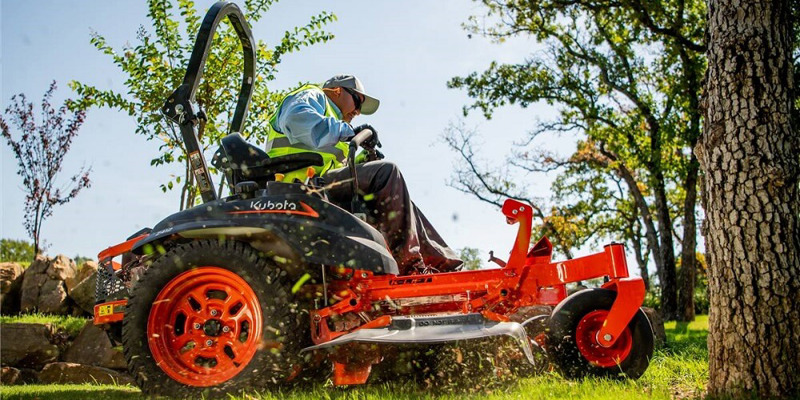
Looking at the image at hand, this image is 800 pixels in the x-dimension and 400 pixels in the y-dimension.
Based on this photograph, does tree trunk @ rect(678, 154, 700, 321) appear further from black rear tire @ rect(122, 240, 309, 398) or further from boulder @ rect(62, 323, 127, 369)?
black rear tire @ rect(122, 240, 309, 398)

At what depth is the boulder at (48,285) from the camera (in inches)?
449

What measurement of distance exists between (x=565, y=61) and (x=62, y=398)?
1639cm

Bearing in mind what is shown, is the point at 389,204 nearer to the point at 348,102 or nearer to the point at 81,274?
the point at 348,102

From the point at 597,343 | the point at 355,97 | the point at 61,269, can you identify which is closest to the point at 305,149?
the point at 355,97

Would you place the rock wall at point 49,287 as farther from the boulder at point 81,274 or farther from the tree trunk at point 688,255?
the tree trunk at point 688,255

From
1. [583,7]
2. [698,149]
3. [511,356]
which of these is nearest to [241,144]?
[511,356]

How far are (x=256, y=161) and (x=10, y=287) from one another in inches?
371

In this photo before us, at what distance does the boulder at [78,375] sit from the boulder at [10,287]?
3700mm

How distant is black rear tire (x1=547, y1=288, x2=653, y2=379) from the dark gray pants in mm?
906

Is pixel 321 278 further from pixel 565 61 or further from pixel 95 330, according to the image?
pixel 565 61

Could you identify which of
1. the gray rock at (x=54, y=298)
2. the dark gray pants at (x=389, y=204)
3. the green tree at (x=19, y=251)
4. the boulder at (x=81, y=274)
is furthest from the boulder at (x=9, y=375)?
the green tree at (x=19, y=251)

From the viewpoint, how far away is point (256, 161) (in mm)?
4461

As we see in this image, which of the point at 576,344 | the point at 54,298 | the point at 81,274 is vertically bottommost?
the point at 576,344

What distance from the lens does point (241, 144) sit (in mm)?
4477
